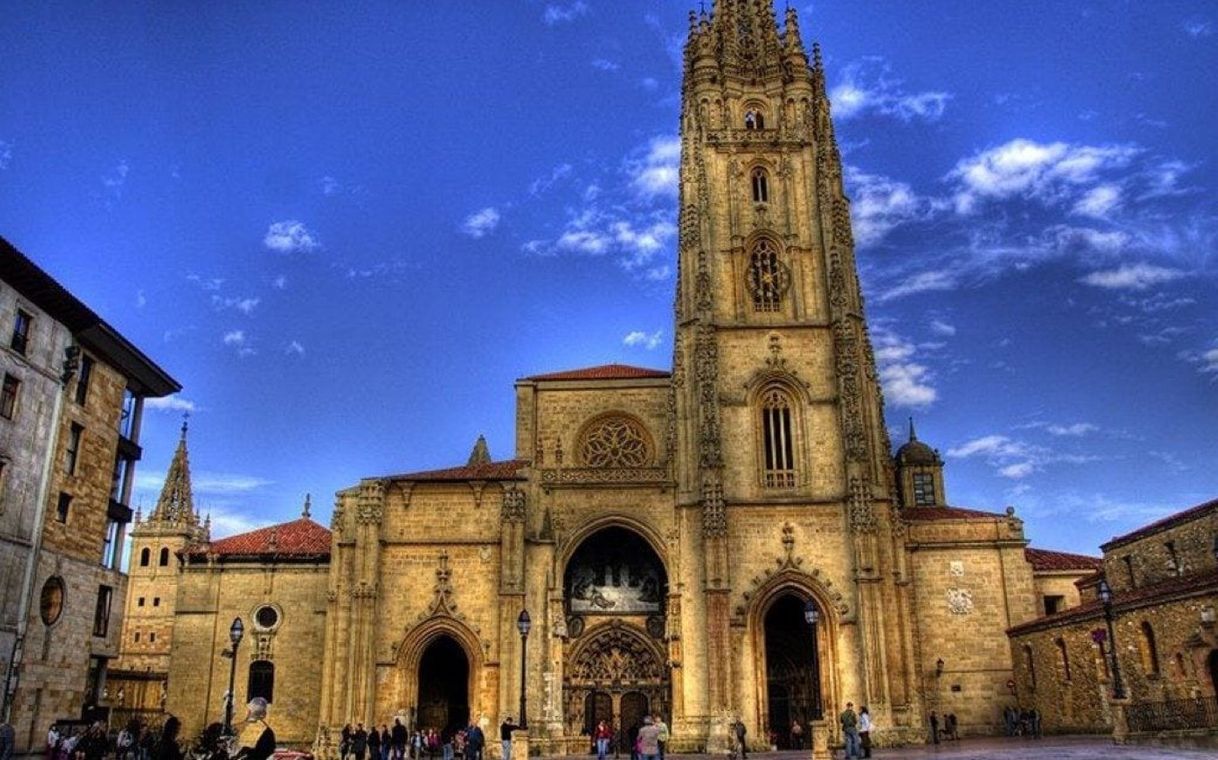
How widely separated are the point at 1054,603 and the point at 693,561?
56.1ft

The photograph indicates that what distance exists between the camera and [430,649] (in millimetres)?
36031

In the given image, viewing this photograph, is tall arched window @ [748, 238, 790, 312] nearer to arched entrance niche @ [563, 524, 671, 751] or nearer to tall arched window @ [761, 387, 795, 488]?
tall arched window @ [761, 387, 795, 488]

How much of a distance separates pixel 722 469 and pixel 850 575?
5604 mm

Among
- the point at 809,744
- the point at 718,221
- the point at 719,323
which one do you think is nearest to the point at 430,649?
the point at 809,744

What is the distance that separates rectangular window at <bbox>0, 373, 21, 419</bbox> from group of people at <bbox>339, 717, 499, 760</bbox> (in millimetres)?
12434

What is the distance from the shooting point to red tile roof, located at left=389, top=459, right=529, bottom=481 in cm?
3575

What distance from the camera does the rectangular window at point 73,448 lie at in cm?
2758

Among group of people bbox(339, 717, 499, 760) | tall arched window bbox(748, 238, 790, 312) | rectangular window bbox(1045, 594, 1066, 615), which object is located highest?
tall arched window bbox(748, 238, 790, 312)

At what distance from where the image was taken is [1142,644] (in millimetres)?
26531

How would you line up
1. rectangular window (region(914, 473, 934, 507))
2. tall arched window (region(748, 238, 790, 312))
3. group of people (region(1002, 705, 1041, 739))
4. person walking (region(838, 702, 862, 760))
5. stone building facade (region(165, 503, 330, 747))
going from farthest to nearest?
rectangular window (region(914, 473, 934, 507))
tall arched window (region(748, 238, 790, 312))
stone building facade (region(165, 503, 330, 747))
group of people (region(1002, 705, 1041, 739))
person walking (region(838, 702, 862, 760))

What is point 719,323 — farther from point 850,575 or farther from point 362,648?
point 362,648

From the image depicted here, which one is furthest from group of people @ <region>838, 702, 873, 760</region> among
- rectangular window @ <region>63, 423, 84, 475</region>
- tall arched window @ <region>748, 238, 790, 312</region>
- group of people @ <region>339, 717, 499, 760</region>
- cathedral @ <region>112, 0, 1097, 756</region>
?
rectangular window @ <region>63, 423, 84, 475</region>

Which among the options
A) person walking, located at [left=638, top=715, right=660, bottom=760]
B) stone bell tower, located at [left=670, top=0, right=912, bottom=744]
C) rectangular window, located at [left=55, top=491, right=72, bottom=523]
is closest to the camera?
person walking, located at [left=638, top=715, right=660, bottom=760]

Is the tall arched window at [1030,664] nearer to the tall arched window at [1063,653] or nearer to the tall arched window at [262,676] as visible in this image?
the tall arched window at [1063,653]
